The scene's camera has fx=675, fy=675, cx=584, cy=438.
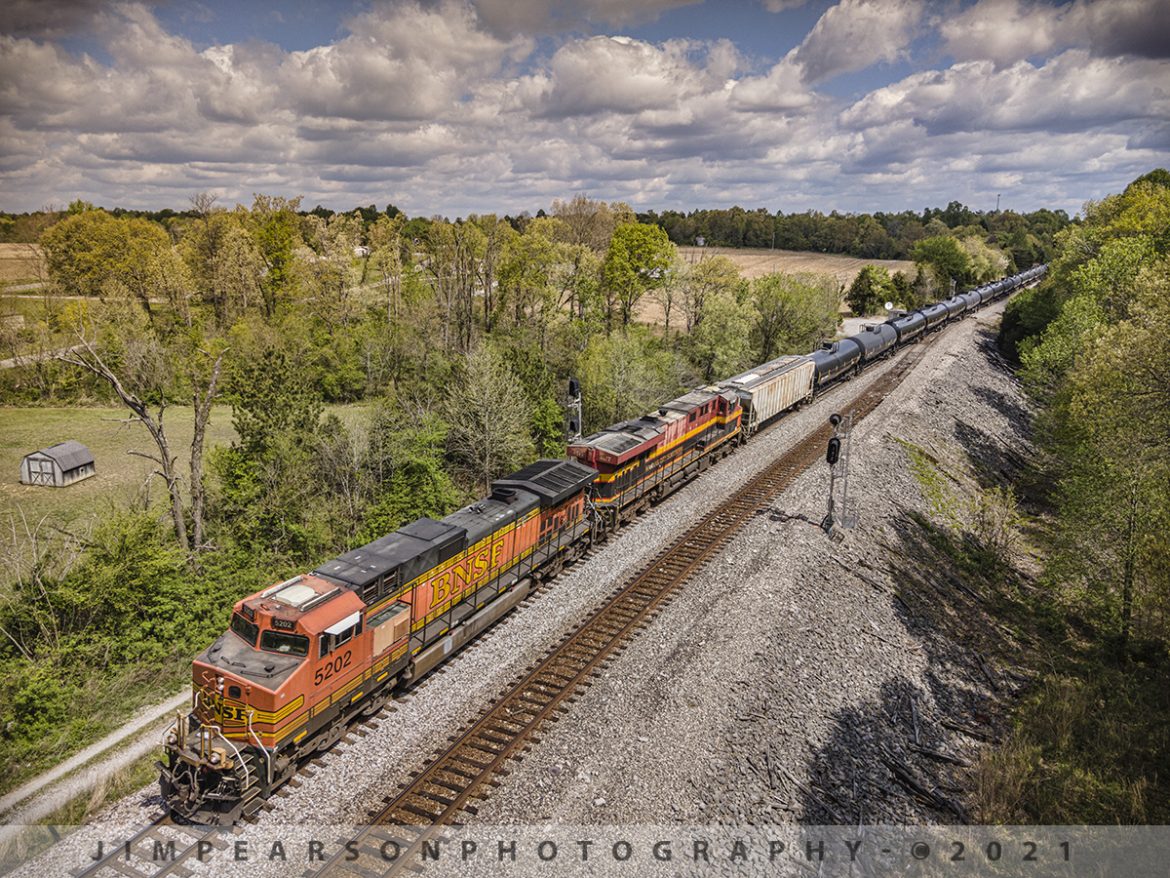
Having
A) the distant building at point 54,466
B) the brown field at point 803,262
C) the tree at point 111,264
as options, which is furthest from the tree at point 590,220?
the distant building at point 54,466

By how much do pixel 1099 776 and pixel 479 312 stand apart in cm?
5822

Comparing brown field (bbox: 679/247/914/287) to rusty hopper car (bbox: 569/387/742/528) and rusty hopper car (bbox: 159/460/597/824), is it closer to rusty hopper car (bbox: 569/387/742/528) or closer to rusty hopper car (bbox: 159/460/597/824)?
rusty hopper car (bbox: 569/387/742/528)

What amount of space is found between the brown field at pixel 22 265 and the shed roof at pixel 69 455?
79.1 ft

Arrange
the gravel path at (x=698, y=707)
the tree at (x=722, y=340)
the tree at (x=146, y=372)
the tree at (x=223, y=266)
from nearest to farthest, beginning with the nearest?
the gravel path at (x=698, y=707) < the tree at (x=146, y=372) < the tree at (x=722, y=340) < the tree at (x=223, y=266)

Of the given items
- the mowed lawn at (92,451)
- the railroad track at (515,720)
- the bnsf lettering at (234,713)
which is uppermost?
the bnsf lettering at (234,713)

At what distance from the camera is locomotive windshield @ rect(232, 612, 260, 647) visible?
1412 cm

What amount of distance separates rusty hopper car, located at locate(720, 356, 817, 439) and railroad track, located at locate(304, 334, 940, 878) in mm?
10832

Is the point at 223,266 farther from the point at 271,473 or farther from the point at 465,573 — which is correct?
the point at 465,573

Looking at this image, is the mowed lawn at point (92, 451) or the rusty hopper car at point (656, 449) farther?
the mowed lawn at point (92, 451)

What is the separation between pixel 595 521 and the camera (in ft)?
83.2

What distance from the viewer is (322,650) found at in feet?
46.2

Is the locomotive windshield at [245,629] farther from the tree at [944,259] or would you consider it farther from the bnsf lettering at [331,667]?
the tree at [944,259]

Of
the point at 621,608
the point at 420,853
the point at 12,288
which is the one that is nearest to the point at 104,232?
the point at 12,288

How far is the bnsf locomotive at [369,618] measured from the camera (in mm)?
13250
